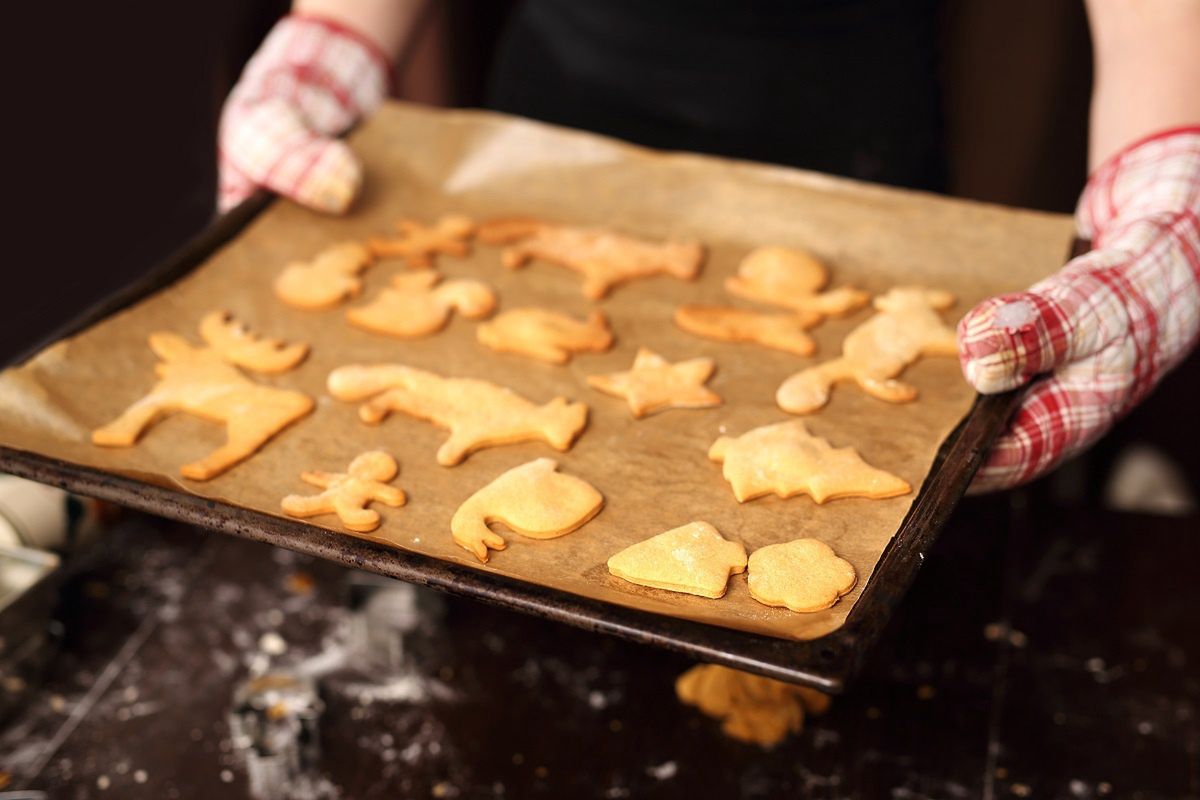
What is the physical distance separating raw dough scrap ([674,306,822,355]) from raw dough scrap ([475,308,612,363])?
103 millimetres

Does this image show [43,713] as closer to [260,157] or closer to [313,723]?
[313,723]

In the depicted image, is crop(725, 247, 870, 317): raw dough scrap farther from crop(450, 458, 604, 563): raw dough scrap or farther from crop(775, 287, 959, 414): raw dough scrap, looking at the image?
crop(450, 458, 604, 563): raw dough scrap

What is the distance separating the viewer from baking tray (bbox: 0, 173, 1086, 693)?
2.88 ft

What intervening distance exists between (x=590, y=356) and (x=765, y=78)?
61 centimetres

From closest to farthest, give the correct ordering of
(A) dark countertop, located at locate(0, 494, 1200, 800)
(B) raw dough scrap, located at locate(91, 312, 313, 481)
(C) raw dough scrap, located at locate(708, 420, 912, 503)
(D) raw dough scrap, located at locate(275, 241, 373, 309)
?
(C) raw dough scrap, located at locate(708, 420, 912, 503) < (B) raw dough scrap, located at locate(91, 312, 313, 481) < (A) dark countertop, located at locate(0, 494, 1200, 800) < (D) raw dough scrap, located at locate(275, 241, 373, 309)

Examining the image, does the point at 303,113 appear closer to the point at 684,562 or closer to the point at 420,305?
the point at 420,305

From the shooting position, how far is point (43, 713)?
56.7 inches

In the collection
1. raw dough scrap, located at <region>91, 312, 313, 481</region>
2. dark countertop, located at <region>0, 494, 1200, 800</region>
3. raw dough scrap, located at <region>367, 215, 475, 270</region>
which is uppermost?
raw dough scrap, located at <region>367, 215, 475, 270</region>

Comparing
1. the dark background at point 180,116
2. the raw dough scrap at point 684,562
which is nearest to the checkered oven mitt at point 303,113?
the dark background at point 180,116

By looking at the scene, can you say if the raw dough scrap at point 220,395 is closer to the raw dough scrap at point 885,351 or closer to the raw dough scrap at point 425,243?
the raw dough scrap at point 425,243

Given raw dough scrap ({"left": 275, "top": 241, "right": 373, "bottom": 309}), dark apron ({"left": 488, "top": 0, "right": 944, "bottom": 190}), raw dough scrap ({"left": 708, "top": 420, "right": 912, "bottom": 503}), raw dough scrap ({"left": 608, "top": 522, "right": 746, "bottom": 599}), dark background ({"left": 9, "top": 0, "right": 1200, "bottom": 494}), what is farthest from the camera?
dark background ({"left": 9, "top": 0, "right": 1200, "bottom": 494})

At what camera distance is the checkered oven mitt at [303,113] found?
156 cm

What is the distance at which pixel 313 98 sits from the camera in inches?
65.4

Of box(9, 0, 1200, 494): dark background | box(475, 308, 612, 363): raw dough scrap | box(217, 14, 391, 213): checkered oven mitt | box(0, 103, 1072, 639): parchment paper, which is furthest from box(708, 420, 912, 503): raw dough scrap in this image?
box(9, 0, 1200, 494): dark background
